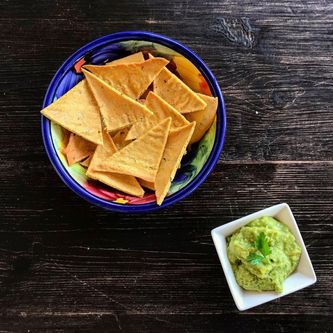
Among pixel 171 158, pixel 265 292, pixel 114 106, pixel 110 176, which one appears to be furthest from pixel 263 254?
pixel 114 106

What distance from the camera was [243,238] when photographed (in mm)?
1519

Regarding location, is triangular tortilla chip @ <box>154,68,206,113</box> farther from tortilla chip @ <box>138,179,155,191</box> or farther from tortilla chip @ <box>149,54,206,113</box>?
tortilla chip @ <box>138,179,155,191</box>

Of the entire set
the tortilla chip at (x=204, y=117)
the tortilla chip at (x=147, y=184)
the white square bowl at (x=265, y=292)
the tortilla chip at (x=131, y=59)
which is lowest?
the white square bowl at (x=265, y=292)

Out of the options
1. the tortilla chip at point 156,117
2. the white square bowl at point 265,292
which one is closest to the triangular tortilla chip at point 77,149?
the tortilla chip at point 156,117

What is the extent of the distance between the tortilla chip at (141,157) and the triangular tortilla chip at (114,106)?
62 millimetres

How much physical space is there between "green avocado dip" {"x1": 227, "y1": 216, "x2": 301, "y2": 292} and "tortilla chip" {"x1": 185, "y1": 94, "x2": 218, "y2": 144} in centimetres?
31

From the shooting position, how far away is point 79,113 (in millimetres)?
1449

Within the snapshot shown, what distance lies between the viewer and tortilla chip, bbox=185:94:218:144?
57.1 inches

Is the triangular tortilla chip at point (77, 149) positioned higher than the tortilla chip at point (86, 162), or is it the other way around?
the triangular tortilla chip at point (77, 149)

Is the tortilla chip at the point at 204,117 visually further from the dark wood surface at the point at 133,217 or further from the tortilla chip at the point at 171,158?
the dark wood surface at the point at 133,217

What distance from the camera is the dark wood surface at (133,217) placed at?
1663mm

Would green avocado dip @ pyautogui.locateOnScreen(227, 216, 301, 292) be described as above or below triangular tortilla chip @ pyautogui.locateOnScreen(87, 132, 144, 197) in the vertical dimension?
below

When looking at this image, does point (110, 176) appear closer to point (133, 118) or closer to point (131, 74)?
point (133, 118)

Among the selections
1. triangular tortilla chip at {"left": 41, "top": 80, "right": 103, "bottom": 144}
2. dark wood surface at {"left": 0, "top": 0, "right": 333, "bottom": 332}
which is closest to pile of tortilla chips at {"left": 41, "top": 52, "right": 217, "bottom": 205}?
triangular tortilla chip at {"left": 41, "top": 80, "right": 103, "bottom": 144}
